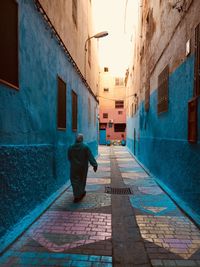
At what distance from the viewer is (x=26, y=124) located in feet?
15.6

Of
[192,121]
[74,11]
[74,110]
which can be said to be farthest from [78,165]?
[74,11]

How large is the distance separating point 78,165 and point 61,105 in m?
2.36

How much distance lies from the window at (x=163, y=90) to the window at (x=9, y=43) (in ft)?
16.6

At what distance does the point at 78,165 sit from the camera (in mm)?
6156

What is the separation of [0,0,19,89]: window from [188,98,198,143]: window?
3.57m

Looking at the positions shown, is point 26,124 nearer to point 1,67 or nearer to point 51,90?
point 1,67

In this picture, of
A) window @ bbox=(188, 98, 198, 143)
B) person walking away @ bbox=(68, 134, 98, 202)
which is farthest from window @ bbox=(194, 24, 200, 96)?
person walking away @ bbox=(68, 134, 98, 202)

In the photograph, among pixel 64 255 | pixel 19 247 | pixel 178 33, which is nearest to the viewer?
pixel 64 255

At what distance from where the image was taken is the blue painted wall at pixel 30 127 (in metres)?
3.87

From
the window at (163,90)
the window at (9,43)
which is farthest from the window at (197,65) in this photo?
the window at (9,43)

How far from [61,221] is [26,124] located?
2.02m

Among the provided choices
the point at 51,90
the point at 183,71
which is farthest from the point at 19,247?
the point at 183,71

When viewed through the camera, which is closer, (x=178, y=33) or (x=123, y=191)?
(x=178, y=33)

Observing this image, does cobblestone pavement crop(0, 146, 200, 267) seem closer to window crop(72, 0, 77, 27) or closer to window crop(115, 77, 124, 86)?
window crop(72, 0, 77, 27)
